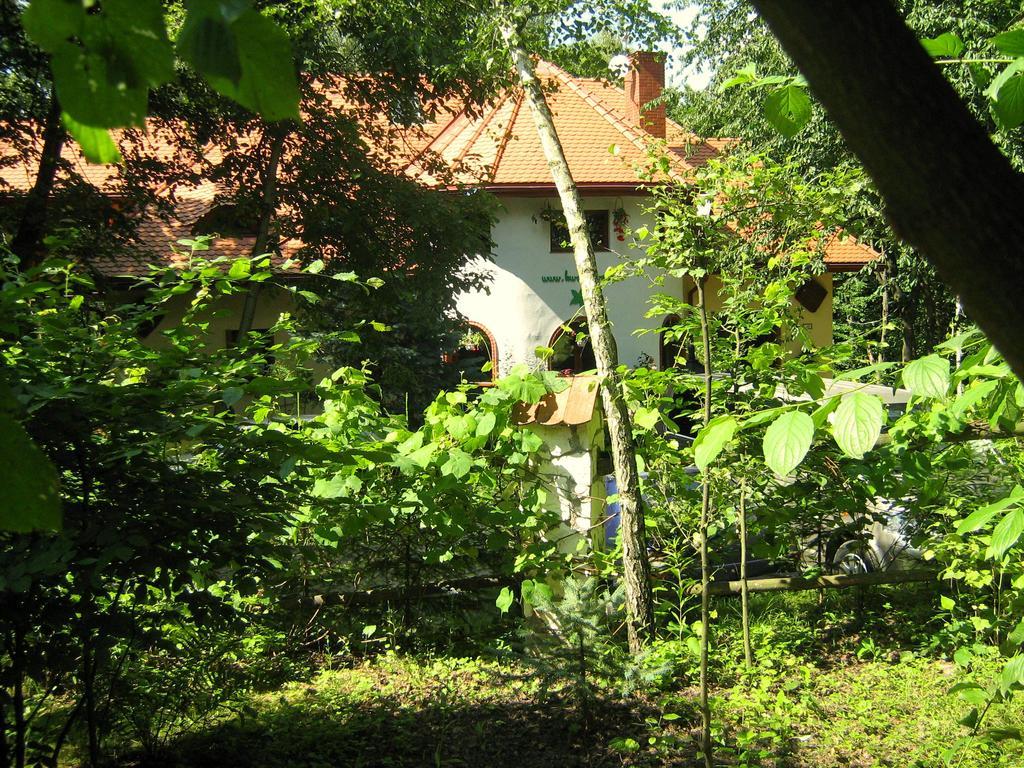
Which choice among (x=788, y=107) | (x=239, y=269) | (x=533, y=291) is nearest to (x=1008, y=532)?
(x=788, y=107)

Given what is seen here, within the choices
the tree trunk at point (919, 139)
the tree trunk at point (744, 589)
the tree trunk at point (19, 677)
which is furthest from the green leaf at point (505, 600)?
the tree trunk at point (919, 139)

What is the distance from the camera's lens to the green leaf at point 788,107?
1624 millimetres

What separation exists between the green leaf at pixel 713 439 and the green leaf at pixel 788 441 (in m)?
0.10

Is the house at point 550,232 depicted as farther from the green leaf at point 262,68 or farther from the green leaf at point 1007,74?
the green leaf at point 262,68

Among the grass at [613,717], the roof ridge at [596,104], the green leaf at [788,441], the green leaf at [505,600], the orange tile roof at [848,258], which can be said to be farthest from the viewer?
the orange tile roof at [848,258]

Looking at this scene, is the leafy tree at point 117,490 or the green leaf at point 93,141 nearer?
the green leaf at point 93,141

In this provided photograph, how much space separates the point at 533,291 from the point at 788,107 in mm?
17580

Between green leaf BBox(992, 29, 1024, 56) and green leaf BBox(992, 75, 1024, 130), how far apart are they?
0.04 metres

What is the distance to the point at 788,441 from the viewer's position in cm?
122

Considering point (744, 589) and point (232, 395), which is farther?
point (744, 589)

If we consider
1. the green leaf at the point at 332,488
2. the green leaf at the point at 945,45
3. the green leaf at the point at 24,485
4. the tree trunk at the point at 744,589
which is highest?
the green leaf at the point at 945,45

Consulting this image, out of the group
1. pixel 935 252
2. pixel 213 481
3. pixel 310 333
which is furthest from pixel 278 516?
pixel 310 333

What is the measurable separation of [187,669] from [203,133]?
27.1ft

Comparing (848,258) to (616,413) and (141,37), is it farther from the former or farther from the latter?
(141,37)
